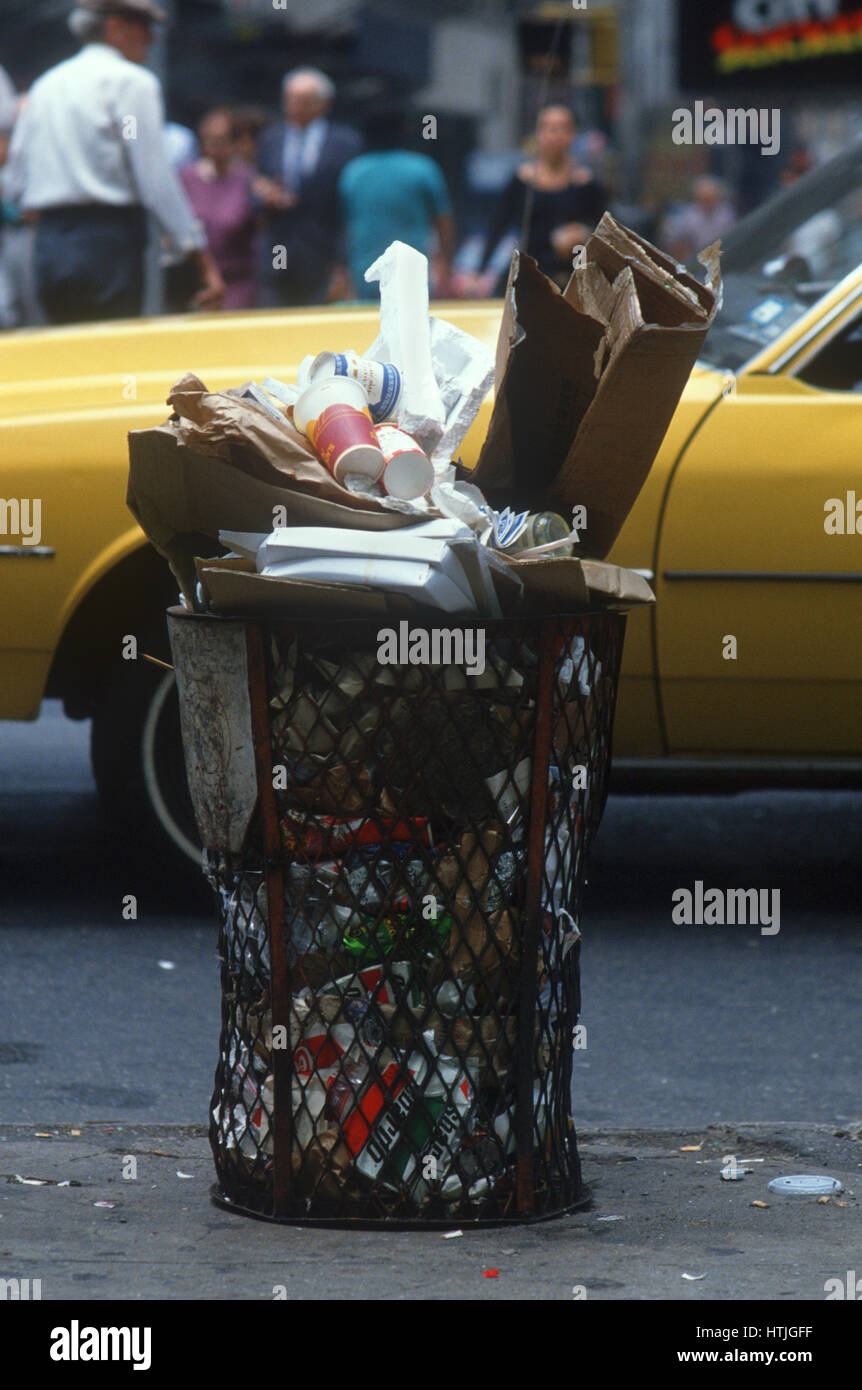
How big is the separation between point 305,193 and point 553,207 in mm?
2072

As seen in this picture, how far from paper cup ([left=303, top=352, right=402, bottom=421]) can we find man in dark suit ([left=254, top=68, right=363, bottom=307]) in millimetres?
7824

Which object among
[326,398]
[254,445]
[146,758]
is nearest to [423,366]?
[326,398]

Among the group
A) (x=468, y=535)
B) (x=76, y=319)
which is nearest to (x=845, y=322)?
(x=468, y=535)

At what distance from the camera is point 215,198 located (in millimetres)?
11602

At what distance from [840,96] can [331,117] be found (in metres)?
16.9

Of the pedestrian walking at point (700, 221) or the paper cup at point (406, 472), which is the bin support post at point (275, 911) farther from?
the pedestrian walking at point (700, 221)

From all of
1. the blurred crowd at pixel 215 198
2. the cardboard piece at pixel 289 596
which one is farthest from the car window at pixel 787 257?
the cardboard piece at pixel 289 596

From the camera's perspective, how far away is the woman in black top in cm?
917

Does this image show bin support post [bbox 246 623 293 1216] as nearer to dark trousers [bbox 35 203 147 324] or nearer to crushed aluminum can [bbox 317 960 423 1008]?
crushed aluminum can [bbox 317 960 423 1008]

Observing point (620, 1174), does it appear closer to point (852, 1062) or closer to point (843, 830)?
point (852, 1062)

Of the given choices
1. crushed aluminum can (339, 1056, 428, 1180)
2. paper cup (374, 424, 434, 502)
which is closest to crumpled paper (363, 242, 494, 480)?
paper cup (374, 424, 434, 502)

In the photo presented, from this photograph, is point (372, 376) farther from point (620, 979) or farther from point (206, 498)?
point (620, 979)

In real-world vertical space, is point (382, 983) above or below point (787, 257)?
below

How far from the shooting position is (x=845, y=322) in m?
4.93
